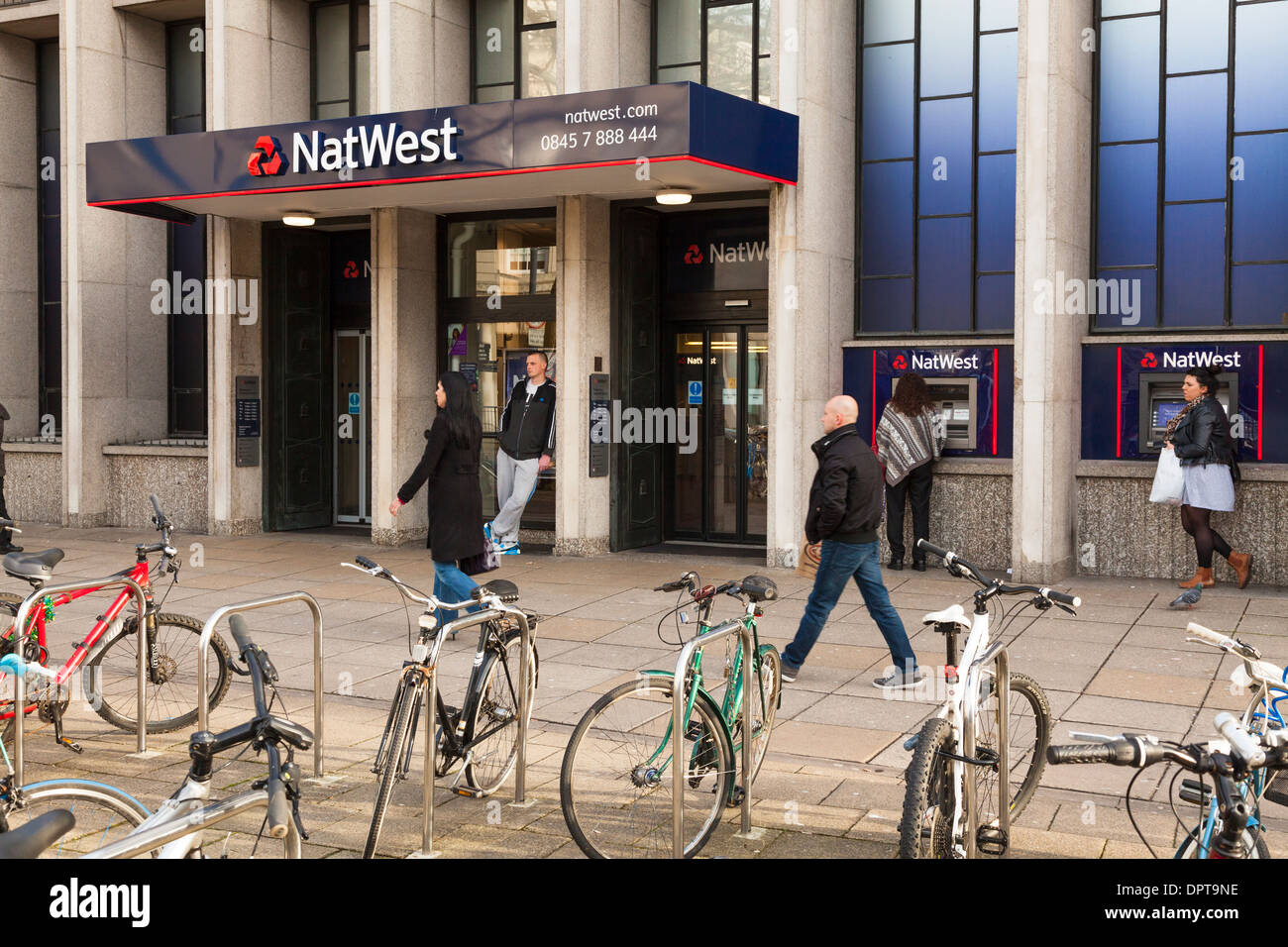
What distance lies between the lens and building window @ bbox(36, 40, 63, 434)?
751 inches

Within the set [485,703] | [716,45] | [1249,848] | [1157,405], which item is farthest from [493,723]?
[716,45]

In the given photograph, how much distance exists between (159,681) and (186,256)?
1179 cm

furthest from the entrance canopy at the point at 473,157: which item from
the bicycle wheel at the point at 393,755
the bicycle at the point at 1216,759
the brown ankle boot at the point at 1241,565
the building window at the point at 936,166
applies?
the bicycle at the point at 1216,759

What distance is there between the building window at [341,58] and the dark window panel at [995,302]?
25.3 ft

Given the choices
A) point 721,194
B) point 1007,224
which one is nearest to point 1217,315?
point 1007,224

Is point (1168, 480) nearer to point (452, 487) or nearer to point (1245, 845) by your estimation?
point (452, 487)

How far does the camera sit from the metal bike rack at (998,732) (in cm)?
478

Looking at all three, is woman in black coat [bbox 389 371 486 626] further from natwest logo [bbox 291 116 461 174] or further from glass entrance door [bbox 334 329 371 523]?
glass entrance door [bbox 334 329 371 523]

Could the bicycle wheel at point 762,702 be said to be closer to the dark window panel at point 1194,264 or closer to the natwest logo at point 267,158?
the dark window panel at point 1194,264

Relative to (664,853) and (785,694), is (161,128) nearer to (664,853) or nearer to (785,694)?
(785,694)

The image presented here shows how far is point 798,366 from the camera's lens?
42.7ft

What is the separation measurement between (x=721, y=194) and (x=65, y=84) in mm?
8766

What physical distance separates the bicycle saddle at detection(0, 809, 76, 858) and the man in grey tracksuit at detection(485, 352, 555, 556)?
10509 millimetres
